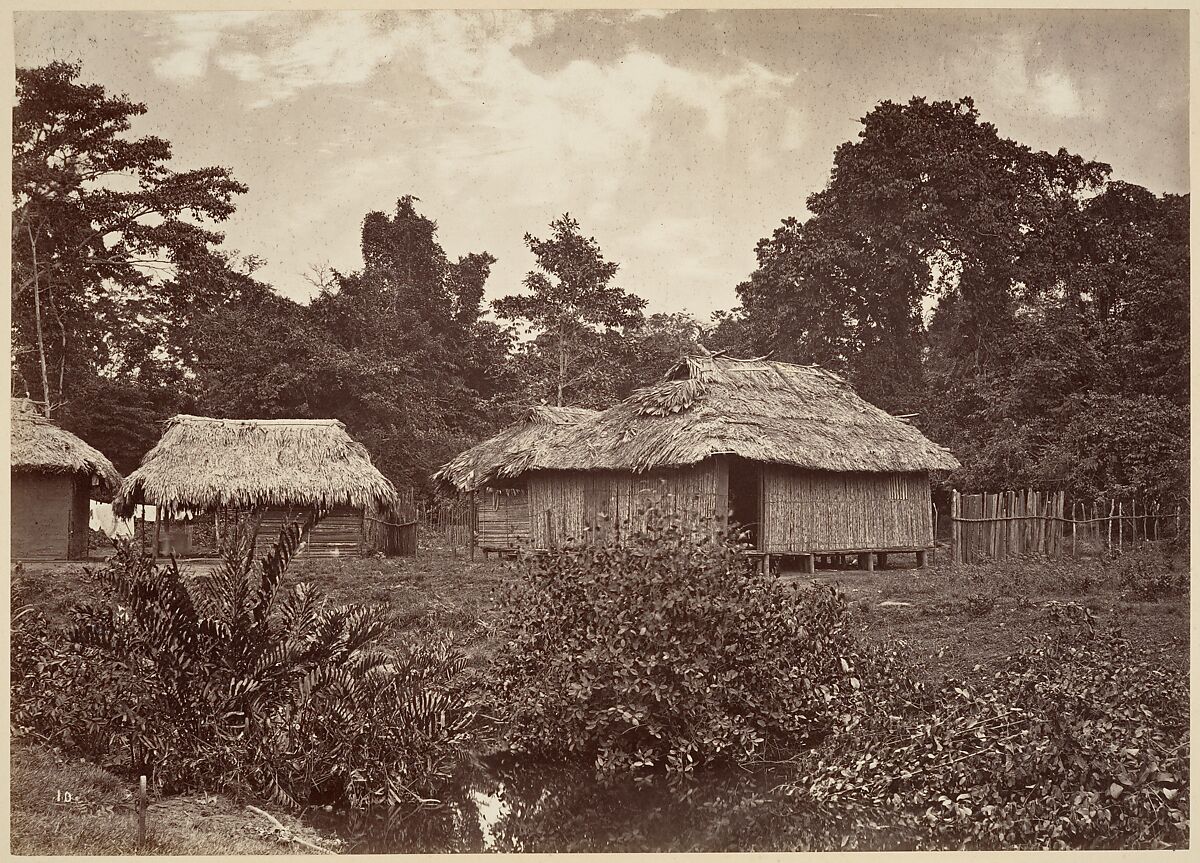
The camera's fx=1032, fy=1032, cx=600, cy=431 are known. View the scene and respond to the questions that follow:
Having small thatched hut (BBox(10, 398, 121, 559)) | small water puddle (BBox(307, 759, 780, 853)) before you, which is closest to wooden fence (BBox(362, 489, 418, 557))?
small thatched hut (BBox(10, 398, 121, 559))

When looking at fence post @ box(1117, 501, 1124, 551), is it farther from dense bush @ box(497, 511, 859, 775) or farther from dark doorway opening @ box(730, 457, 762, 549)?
dense bush @ box(497, 511, 859, 775)

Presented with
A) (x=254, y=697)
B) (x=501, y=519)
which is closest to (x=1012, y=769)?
(x=254, y=697)

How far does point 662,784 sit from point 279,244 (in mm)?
5279

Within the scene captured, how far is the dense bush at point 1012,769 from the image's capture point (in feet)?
17.0

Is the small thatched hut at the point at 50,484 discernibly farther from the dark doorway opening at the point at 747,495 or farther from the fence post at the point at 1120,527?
the fence post at the point at 1120,527

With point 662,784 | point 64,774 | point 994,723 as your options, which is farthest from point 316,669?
point 994,723

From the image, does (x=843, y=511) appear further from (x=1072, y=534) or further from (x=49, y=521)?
(x=49, y=521)

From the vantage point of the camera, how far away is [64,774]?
581 cm

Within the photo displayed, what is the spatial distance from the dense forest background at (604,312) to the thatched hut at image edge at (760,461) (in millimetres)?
1494

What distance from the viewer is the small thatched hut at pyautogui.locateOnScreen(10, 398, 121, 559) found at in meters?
7.06

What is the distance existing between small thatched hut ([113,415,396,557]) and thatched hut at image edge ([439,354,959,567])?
9.32 ft

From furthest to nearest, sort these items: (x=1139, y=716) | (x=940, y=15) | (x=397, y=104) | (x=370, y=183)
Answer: (x=370, y=183)
(x=397, y=104)
(x=940, y=15)
(x=1139, y=716)

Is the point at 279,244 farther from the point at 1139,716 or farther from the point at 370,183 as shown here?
the point at 1139,716

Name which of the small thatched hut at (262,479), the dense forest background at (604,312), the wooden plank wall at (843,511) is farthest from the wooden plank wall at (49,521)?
the wooden plank wall at (843,511)
